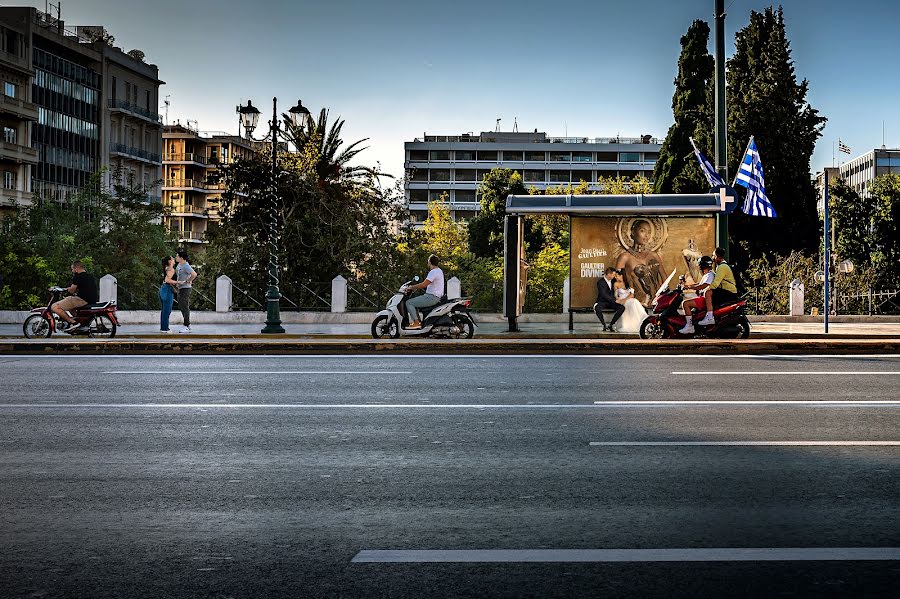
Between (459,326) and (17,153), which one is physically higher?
(17,153)

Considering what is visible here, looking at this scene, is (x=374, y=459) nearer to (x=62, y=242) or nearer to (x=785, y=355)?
(x=785, y=355)

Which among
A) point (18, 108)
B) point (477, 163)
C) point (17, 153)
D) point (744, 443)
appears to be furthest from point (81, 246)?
point (477, 163)

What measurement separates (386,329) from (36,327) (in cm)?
772

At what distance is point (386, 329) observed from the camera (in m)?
22.2

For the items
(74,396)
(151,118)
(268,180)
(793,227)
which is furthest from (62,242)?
(151,118)

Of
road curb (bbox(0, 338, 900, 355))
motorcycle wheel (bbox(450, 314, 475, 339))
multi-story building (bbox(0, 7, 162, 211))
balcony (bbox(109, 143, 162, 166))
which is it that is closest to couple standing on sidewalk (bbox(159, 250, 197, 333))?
road curb (bbox(0, 338, 900, 355))

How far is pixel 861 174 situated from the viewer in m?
172

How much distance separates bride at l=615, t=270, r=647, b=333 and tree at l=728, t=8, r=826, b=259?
18.3m

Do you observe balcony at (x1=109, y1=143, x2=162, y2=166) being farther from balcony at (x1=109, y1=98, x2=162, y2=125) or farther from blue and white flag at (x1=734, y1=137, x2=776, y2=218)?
blue and white flag at (x1=734, y1=137, x2=776, y2=218)

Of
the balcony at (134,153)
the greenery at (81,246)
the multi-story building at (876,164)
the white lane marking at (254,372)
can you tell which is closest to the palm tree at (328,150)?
the greenery at (81,246)

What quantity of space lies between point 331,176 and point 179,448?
32196 mm

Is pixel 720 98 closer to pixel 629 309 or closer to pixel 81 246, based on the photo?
pixel 629 309

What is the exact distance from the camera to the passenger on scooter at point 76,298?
77.1 feet

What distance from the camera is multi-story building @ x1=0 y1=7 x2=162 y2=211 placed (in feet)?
253
